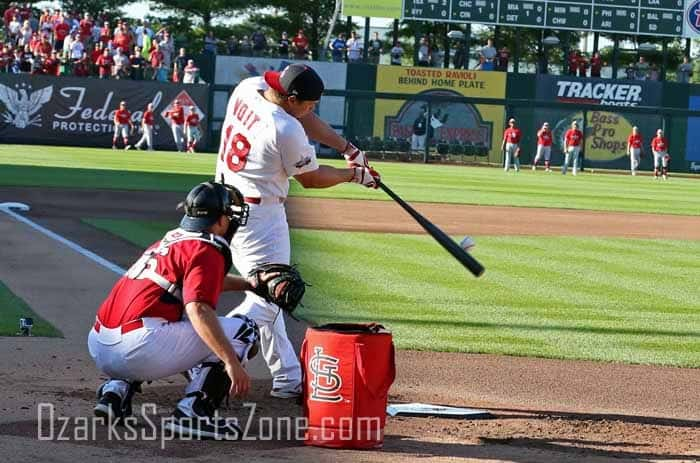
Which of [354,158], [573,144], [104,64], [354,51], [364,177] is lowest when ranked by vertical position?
[573,144]

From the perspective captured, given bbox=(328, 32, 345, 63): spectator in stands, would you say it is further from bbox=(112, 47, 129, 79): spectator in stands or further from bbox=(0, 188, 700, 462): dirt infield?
bbox=(0, 188, 700, 462): dirt infield

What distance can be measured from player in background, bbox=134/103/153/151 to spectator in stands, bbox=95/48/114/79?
205cm

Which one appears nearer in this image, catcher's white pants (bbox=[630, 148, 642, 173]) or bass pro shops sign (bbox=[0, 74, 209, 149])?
bass pro shops sign (bbox=[0, 74, 209, 149])

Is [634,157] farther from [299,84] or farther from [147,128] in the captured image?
[299,84]

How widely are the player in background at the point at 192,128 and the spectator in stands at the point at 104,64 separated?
3.18 meters

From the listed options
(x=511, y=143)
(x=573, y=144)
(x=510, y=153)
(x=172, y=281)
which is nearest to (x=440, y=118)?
(x=510, y=153)

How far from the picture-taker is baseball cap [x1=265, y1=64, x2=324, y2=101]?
22.5 ft

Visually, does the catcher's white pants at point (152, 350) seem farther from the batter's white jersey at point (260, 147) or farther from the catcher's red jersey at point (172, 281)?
the batter's white jersey at point (260, 147)

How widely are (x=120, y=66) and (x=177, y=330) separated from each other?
37180 millimetres

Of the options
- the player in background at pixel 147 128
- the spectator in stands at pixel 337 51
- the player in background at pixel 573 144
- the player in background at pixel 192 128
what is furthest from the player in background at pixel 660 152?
the player in background at pixel 147 128

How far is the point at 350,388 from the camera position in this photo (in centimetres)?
615

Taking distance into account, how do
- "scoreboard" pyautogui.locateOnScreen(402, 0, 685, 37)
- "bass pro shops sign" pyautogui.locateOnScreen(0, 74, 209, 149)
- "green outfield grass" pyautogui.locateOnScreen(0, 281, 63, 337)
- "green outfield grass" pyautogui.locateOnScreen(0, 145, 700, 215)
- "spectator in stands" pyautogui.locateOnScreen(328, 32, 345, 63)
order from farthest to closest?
1. "spectator in stands" pyautogui.locateOnScreen(328, 32, 345, 63)
2. "scoreboard" pyautogui.locateOnScreen(402, 0, 685, 37)
3. "bass pro shops sign" pyautogui.locateOnScreen(0, 74, 209, 149)
4. "green outfield grass" pyautogui.locateOnScreen(0, 145, 700, 215)
5. "green outfield grass" pyautogui.locateOnScreen(0, 281, 63, 337)

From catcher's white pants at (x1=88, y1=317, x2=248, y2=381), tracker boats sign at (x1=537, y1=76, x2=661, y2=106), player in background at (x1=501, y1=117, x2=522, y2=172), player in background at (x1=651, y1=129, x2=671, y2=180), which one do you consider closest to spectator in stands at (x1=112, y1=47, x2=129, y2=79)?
player in background at (x1=501, y1=117, x2=522, y2=172)

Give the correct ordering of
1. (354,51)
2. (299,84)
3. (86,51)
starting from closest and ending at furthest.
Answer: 1. (299,84)
2. (86,51)
3. (354,51)
